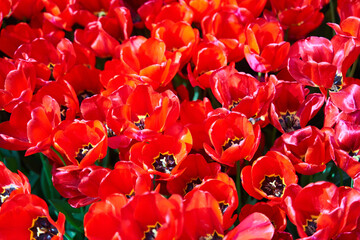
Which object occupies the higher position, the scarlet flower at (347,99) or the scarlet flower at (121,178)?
the scarlet flower at (347,99)

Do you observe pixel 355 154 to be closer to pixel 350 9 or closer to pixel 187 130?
pixel 187 130

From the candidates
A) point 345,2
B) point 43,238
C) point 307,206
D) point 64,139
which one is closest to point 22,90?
point 64,139

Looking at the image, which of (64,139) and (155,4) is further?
(155,4)

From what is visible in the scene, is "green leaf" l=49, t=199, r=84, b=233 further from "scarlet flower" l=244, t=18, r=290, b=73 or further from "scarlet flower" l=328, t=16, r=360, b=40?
"scarlet flower" l=328, t=16, r=360, b=40

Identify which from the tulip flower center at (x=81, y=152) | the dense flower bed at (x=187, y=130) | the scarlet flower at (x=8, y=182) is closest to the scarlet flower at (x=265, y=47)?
the dense flower bed at (x=187, y=130)

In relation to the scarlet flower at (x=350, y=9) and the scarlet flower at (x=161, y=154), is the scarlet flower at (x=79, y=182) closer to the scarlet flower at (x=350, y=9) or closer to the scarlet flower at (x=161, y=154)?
the scarlet flower at (x=161, y=154)

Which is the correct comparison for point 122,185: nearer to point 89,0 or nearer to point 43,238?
point 43,238

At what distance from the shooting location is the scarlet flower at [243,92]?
70cm

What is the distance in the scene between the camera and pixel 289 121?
761 millimetres

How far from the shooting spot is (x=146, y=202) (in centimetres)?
56

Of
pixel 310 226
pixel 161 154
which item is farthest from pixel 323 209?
pixel 161 154

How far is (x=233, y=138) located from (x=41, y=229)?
297 mm

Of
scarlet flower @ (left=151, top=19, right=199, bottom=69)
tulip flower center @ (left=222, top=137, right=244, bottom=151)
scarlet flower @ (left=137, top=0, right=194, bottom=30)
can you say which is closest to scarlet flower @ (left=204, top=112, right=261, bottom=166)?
tulip flower center @ (left=222, top=137, right=244, bottom=151)

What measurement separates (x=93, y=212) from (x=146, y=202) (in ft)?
0.21
